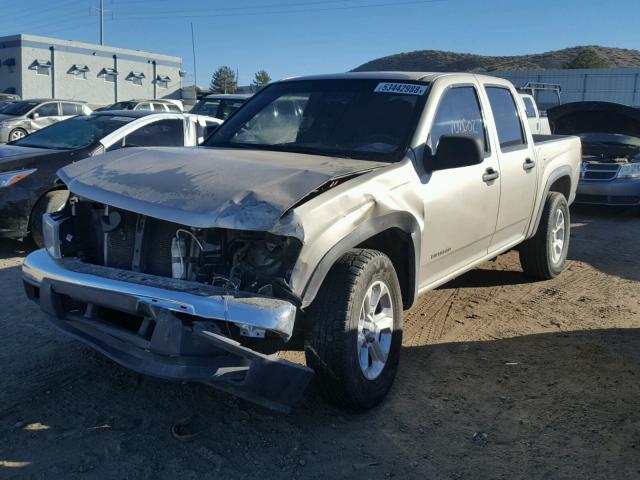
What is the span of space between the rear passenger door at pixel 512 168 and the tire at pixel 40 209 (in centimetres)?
442

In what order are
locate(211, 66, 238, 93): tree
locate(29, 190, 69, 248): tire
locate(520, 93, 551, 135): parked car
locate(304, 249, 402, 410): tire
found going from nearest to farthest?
1. locate(304, 249, 402, 410): tire
2. locate(29, 190, 69, 248): tire
3. locate(520, 93, 551, 135): parked car
4. locate(211, 66, 238, 93): tree

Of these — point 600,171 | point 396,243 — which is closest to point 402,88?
point 396,243

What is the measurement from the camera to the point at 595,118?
36.1 feet

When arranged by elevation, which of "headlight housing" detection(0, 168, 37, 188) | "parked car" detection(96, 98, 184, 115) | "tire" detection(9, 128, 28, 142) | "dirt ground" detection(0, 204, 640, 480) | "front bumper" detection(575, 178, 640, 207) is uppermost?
"parked car" detection(96, 98, 184, 115)

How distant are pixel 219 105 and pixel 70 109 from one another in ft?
39.1

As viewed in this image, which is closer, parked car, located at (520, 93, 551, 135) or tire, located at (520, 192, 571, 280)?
tire, located at (520, 192, 571, 280)

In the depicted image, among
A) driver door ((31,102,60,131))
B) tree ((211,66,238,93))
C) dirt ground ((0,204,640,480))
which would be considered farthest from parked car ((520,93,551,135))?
tree ((211,66,238,93))

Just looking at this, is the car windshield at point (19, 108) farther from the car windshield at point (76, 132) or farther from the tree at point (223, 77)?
the tree at point (223, 77)

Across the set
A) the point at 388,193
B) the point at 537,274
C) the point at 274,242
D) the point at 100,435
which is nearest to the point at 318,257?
the point at 274,242

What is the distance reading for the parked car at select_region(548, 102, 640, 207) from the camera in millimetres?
10328

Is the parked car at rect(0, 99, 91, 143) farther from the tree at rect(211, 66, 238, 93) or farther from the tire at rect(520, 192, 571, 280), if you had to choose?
the tree at rect(211, 66, 238, 93)

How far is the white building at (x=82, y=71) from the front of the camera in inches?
1927

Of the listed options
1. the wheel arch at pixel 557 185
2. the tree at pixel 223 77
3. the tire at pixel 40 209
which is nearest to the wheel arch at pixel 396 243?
the wheel arch at pixel 557 185

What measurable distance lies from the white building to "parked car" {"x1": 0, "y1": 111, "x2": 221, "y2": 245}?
4555 cm
